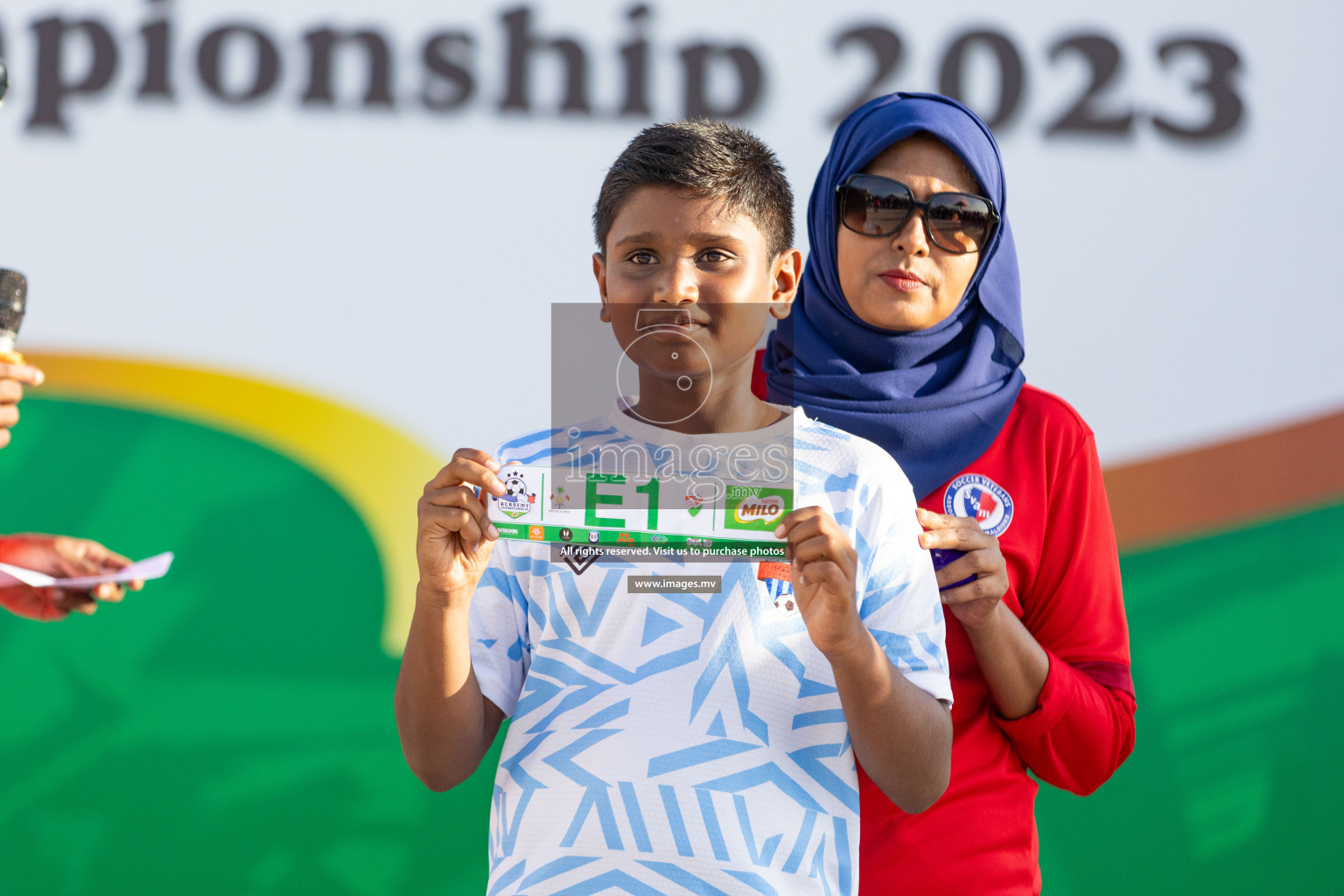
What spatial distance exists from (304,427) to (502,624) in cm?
128

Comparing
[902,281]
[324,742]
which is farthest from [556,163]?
[324,742]

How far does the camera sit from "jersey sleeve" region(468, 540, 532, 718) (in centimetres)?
121

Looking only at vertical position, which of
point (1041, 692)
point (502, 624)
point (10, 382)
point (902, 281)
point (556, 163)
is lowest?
→ point (1041, 692)

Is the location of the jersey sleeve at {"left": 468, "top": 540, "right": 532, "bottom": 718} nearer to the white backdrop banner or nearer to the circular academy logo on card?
the circular academy logo on card

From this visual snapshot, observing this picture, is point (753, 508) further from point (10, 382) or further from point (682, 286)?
point (10, 382)

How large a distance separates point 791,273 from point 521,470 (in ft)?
1.42

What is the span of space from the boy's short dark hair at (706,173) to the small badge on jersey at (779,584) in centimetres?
37

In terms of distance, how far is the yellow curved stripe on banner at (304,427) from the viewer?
2.33 m

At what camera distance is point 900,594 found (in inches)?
45.3

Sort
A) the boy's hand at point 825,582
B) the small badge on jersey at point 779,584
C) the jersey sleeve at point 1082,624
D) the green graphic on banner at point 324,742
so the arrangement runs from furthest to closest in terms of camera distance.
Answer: the green graphic on banner at point 324,742 < the jersey sleeve at point 1082,624 < the small badge on jersey at point 779,584 < the boy's hand at point 825,582

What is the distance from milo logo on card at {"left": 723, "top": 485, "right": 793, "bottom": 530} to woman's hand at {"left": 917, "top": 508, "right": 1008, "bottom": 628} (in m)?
0.18

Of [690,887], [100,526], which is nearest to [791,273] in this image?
[690,887]

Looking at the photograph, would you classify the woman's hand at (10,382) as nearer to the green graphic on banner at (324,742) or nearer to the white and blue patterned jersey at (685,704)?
the white and blue patterned jersey at (685,704)

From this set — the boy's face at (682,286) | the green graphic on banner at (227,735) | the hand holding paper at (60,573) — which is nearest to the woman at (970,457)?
the boy's face at (682,286)
